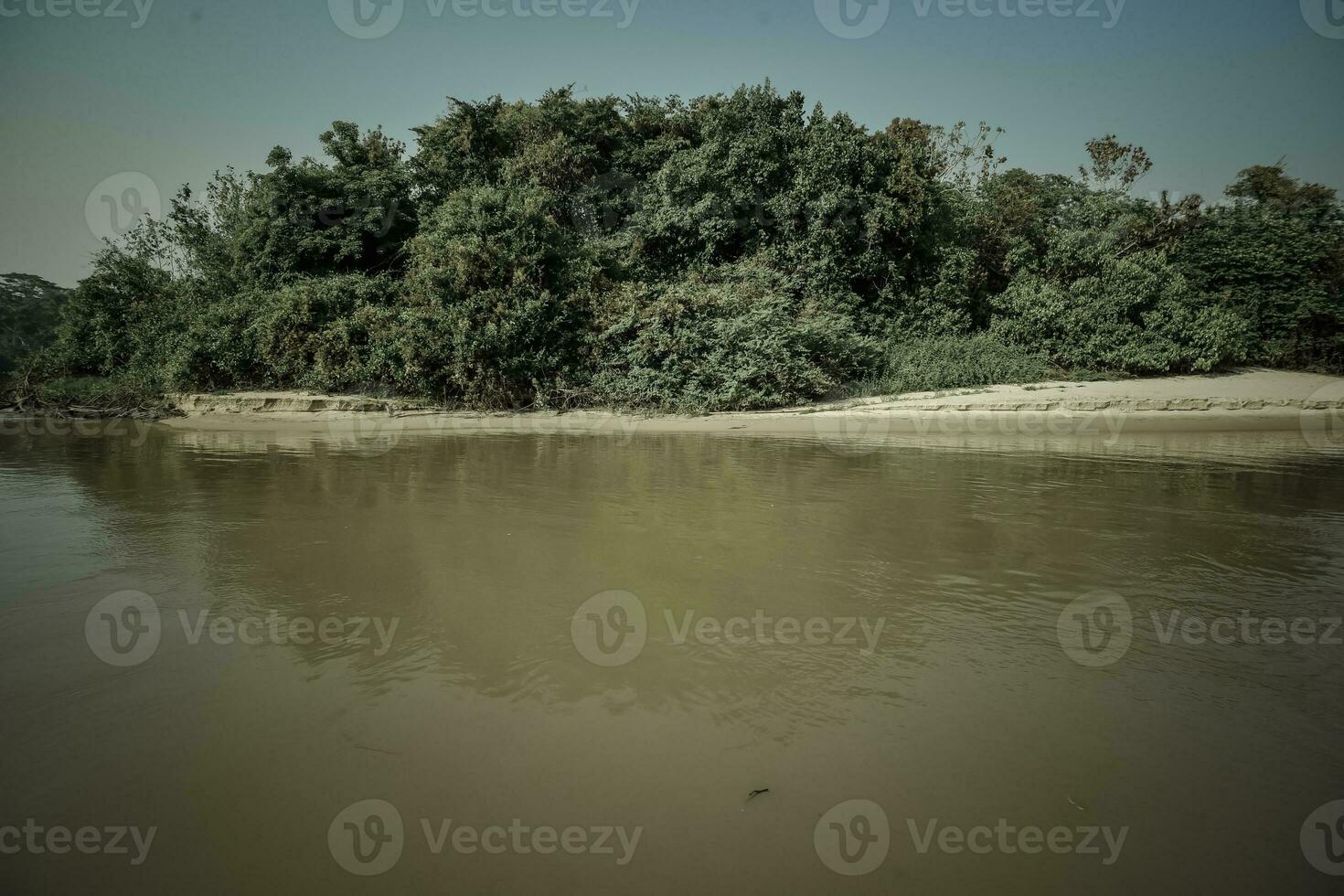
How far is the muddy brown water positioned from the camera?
188cm

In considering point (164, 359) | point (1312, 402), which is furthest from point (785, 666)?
point (164, 359)

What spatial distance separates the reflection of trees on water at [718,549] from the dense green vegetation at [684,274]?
7.03 m

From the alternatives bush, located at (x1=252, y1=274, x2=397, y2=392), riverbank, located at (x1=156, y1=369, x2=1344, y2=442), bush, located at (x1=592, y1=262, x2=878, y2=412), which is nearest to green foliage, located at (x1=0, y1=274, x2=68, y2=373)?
bush, located at (x1=252, y1=274, x2=397, y2=392)


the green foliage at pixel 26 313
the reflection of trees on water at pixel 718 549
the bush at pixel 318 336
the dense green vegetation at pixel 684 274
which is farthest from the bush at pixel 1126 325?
the green foliage at pixel 26 313

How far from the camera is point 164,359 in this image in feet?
61.8

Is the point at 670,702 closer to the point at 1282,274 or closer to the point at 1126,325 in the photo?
the point at 1126,325

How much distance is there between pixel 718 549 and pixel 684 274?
14.4 metres

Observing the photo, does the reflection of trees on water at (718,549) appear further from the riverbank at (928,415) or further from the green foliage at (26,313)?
the green foliage at (26,313)

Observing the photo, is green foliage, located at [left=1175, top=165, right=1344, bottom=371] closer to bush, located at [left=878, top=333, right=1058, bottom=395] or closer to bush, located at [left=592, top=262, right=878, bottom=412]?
bush, located at [left=878, top=333, right=1058, bottom=395]

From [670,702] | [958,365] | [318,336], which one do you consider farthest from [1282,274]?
[318,336]

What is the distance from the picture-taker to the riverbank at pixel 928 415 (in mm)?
13094

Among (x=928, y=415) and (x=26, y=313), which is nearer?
(x=928, y=415)

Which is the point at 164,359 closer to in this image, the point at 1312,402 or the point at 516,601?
the point at 516,601

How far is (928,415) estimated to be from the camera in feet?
45.5
